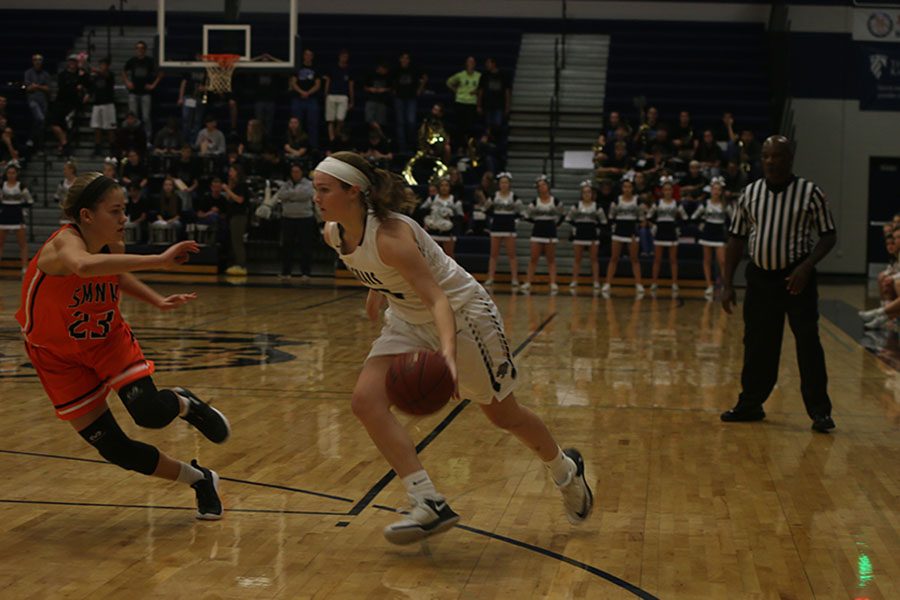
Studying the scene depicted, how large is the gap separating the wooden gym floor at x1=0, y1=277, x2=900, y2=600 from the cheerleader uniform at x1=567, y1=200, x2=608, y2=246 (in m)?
9.22

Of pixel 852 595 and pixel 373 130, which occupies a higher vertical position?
pixel 373 130

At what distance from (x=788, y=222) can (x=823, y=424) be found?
1193 mm

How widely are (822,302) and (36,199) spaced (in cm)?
1410

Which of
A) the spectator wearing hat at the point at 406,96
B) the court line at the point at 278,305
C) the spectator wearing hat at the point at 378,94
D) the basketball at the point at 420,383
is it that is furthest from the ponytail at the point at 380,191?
the spectator wearing hat at the point at 406,96

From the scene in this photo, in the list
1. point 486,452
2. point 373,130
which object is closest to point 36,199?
point 373,130

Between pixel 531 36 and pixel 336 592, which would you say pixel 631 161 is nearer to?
pixel 531 36

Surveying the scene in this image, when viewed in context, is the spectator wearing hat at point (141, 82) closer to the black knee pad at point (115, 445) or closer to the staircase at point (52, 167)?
the staircase at point (52, 167)

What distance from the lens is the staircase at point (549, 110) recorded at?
76.5 ft

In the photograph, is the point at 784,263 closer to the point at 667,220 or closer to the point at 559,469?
the point at 559,469

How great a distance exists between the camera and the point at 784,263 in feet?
23.6

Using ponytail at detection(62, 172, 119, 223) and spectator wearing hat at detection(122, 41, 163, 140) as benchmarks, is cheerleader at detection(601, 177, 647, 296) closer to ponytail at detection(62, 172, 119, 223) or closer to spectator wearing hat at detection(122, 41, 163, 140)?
spectator wearing hat at detection(122, 41, 163, 140)

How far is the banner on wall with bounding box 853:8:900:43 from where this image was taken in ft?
79.7

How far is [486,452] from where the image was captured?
638cm

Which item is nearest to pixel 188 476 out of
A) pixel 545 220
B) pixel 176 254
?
pixel 176 254
